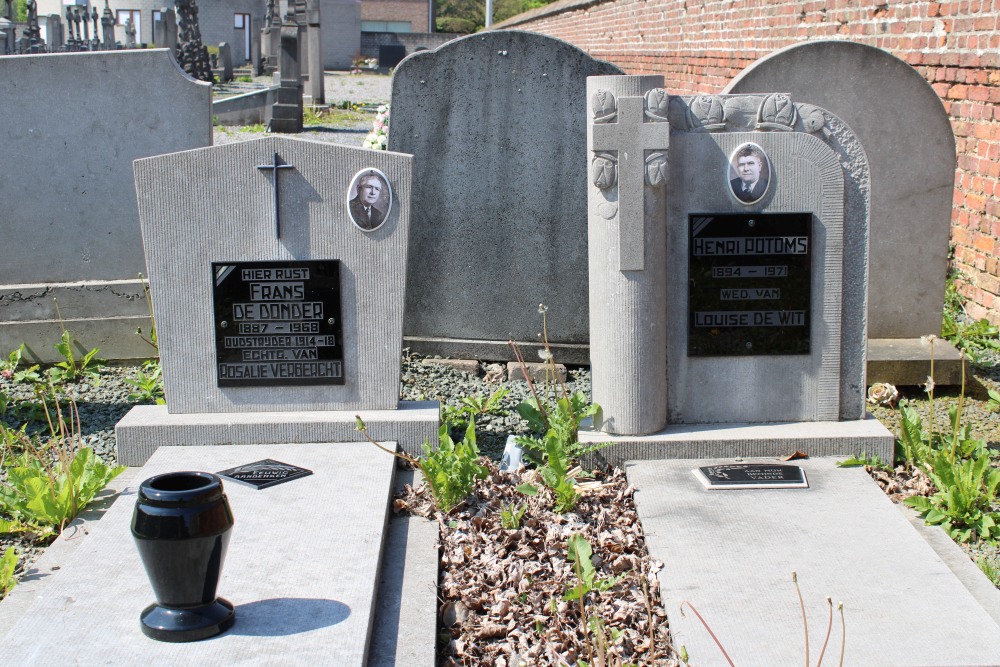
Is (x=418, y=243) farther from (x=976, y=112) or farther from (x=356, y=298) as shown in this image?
(x=976, y=112)

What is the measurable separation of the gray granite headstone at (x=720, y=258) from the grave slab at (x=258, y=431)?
844 millimetres

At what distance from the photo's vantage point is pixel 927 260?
584 cm

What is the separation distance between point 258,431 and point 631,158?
2.02 metres

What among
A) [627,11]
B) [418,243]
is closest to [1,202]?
[418,243]

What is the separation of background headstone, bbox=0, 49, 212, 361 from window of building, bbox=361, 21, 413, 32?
2574 inches

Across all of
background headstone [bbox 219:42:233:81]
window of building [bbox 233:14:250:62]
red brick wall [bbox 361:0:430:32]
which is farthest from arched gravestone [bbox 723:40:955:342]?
red brick wall [bbox 361:0:430:32]

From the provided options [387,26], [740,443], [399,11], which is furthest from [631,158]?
[387,26]

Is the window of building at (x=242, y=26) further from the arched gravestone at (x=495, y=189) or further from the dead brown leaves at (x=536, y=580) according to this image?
the dead brown leaves at (x=536, y=580)

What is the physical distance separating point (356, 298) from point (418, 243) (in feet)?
5.04

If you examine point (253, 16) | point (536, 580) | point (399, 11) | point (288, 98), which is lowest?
point (536, 580)

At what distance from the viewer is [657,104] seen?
4.45 meters

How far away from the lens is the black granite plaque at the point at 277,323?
4777mm

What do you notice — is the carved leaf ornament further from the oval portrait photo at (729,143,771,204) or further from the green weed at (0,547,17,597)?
the green weed at (0,547,17,597)

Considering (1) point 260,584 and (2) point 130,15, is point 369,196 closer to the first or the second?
(1) point 260,584
